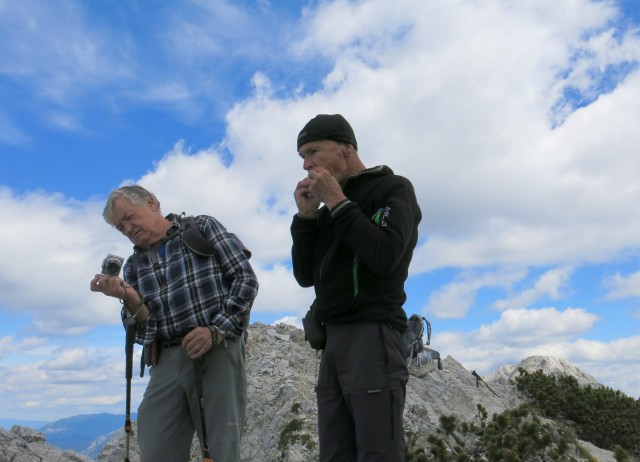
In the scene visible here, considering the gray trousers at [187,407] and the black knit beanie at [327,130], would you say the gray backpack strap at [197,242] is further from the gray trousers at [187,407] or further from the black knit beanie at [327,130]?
the black knit beanie at [327,130]

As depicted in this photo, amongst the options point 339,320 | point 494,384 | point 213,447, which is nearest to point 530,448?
point 213,447

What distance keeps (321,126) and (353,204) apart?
0.59 metres

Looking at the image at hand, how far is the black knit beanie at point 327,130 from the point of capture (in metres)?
3.50

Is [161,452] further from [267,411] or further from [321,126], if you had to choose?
[267,411]

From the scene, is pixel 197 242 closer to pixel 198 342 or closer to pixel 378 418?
pixel 198 342

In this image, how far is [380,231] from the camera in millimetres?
3098

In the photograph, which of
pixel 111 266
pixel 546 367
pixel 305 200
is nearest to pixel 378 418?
pixel 305 200

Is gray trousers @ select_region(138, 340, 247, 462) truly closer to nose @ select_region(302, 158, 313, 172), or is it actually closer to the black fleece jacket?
the black fleece jacket

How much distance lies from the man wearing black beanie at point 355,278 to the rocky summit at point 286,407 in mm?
3922

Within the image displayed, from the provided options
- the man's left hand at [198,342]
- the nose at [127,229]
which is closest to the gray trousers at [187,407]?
the man's left hand at [198,342]

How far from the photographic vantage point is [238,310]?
4227 millimetres

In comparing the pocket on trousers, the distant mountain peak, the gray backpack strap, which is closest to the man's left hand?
the gray backpack strap

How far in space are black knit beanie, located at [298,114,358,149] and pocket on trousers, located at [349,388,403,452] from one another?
4.57 ft

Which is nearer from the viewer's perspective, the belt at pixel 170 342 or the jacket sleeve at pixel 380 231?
the jacket sleeve at pixel 380 231
